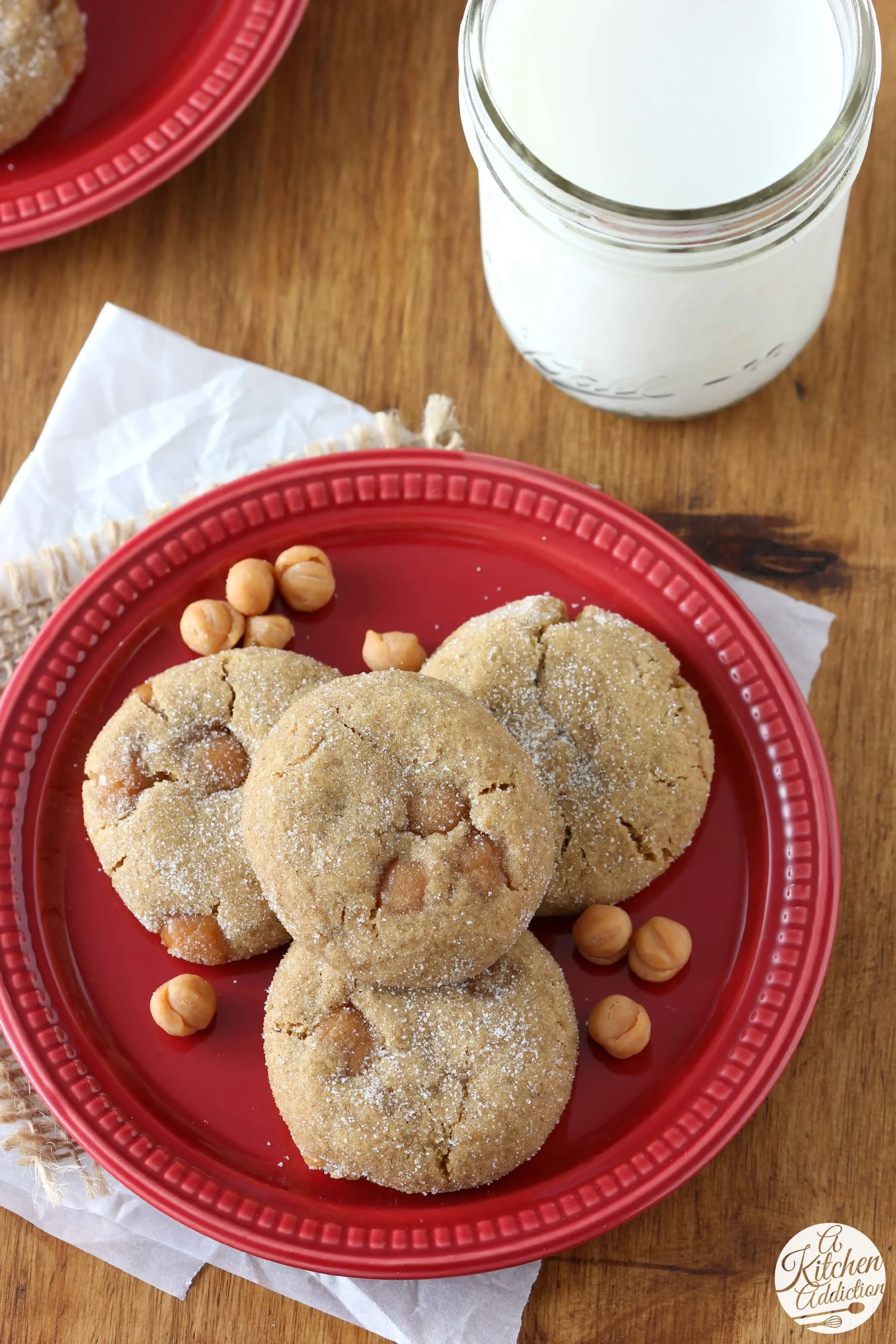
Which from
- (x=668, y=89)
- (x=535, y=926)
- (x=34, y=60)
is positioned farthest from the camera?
(x=34, y=60)

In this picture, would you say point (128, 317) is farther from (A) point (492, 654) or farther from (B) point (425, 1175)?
(B) point (425, 1175)

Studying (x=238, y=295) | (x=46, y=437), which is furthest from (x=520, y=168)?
(x=46, y=437)

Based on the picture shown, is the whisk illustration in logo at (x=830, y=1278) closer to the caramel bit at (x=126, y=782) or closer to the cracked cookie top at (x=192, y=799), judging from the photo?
the cracked cookie top at (x=192, y=799)

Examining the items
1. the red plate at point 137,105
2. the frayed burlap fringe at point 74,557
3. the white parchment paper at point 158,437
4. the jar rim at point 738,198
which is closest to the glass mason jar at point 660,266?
the jar rim at point 738,198

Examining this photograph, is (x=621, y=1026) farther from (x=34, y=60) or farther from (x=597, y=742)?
(x=34, y=60)

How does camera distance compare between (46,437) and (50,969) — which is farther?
(46,437)

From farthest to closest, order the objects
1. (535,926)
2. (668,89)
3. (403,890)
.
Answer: (535,926) → (668,89) → (403,890)

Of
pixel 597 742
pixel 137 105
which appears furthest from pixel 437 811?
pixel 137 105
